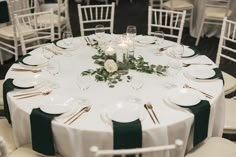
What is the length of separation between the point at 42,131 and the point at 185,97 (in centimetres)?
90

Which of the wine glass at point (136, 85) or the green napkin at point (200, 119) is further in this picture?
the wine glass at point (136, 85)

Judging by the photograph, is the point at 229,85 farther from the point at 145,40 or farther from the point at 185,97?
the point at 185,97

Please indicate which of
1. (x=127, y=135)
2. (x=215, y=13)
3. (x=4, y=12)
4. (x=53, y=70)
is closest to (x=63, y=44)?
(x=53, y=70)

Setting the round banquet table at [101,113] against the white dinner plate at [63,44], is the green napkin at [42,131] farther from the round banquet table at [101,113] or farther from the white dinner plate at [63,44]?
the white dinner plate at [63,44]

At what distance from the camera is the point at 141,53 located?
8.99 ft

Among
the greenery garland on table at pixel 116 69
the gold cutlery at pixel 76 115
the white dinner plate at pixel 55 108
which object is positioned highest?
the greenery garland on table at pixel 116 69

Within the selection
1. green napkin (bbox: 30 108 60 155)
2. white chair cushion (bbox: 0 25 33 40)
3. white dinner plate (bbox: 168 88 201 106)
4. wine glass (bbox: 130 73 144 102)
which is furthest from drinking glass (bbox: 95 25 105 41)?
white chair cushion (bbox: 0 25 33 40)

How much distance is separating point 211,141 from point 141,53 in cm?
97

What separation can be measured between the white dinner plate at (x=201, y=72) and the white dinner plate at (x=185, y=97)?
0.21m

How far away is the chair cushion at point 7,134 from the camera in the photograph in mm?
2147

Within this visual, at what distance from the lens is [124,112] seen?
1919 millimetres

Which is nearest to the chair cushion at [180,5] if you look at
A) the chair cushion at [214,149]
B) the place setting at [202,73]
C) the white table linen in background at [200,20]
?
the white table linen in background at [200,20]

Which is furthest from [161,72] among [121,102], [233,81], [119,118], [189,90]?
[233,81]

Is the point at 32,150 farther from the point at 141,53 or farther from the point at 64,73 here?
the point at 141,53
